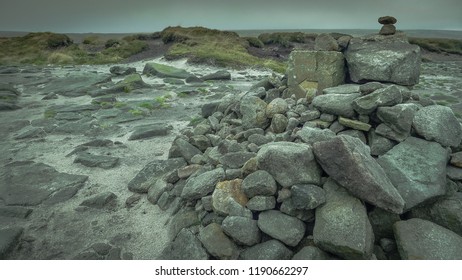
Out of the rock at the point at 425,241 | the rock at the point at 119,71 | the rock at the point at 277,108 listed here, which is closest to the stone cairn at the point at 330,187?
the rock at the point at 425,241

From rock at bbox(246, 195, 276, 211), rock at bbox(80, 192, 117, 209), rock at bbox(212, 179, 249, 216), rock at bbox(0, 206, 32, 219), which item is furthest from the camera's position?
rock at bbox(80, 192, 117, 209)

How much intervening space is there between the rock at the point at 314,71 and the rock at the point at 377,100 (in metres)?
2.50

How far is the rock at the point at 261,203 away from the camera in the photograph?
16.1 feet

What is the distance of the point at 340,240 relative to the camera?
4.10 m

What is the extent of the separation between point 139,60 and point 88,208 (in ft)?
104

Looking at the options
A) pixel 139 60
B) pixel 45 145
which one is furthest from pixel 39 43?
pixel 45 145

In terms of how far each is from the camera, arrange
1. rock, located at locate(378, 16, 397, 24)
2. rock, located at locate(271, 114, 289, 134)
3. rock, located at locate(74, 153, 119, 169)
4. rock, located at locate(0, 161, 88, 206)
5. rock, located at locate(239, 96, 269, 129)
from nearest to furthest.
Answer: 1. rock, located at locate(0, 161, 88, 206)
2. rock, located at locate(271, 114, 289, 134)
3. rock, located at locate(239, 96, 269, 129)
4. rock, located at locate(378, 16, 397, 24)
5. rock, located at locate(74, 153, 119, 169)

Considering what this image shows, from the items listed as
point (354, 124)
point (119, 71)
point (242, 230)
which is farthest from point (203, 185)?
point (119, 71)

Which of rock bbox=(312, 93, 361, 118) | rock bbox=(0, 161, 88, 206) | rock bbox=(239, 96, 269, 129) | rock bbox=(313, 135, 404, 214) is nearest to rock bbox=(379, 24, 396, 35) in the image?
rock bbox=(312, 93, 361, 118)

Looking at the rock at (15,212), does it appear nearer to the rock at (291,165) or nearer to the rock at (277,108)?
the rock at (291,165)

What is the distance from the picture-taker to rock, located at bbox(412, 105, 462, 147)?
5691mm

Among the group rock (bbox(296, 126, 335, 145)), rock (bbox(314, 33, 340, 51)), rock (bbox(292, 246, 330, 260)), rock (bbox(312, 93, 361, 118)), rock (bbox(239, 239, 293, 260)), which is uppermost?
rock (bbox(314, 33, 340, 51))

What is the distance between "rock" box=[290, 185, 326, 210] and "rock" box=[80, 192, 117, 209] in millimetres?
3994

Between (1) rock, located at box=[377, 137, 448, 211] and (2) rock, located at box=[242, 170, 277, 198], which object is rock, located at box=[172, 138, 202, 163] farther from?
(1) rock, located at box=[377, 137, 448, 211]
